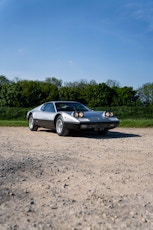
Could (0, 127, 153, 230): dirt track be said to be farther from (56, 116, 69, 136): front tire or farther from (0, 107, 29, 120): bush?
(0, 107, 29, 120): bush

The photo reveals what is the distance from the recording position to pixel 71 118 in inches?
452

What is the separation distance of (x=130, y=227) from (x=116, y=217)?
273 mm

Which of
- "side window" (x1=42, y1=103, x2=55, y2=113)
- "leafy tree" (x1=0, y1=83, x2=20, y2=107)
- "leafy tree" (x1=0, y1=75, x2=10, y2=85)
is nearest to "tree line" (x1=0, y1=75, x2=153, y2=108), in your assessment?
"leafy tree" (x1=0, y1=83, x2=20, y2=107)

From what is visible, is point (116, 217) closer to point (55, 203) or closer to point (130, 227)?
point (130, 227)

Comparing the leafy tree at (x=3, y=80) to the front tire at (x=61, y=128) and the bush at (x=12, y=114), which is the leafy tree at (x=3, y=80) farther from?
the front tire at (x=61, y=128)

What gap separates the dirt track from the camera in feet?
10.8

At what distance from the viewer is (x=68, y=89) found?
245 feet

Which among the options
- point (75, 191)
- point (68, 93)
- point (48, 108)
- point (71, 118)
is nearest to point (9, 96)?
point (68, 93)

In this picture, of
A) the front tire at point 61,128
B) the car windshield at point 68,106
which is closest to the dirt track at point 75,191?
the front tire at point 61,128

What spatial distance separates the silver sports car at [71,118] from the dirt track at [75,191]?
4166mm

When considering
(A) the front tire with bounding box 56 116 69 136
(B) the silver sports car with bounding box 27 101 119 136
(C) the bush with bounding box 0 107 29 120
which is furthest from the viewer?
(C) the bush with bounding box 0 107 29 120

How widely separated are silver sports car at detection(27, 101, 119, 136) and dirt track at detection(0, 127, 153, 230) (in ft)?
13.7

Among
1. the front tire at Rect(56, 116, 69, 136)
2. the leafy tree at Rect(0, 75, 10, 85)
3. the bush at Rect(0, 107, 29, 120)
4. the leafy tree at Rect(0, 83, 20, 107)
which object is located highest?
the leafy tree at Rect(0, 75, 10, 85)

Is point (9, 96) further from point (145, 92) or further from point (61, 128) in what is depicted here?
point (61, 128)
